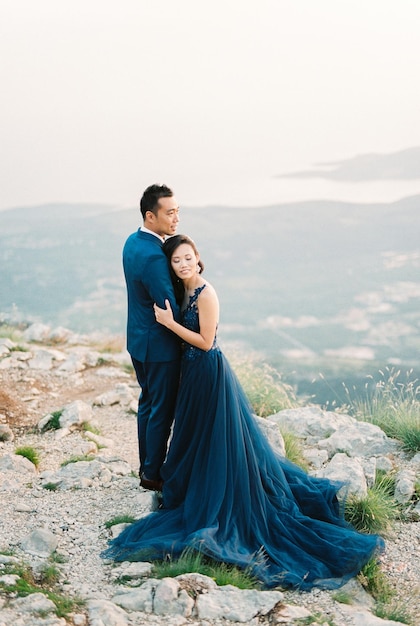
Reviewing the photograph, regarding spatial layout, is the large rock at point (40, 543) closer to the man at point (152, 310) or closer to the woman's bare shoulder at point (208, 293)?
the man at point (152, 310)

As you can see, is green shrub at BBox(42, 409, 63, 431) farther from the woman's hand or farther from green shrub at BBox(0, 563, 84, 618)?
green shrub at BBox(0, 563, 84, 618)

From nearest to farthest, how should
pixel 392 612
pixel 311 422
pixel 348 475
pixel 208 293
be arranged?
1. pixel 392 612
2. pixel 208 293
3. pixel 348 475
4. pixel 311 422

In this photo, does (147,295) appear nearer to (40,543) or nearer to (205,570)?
(40,543)

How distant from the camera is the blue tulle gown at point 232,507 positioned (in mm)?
4844

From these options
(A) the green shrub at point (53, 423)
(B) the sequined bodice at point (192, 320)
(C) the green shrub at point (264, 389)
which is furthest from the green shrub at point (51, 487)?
(C) the green shrub at point (264, 389)

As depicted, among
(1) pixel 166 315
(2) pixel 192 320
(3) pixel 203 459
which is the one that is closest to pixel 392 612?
(3) pixel 203 459

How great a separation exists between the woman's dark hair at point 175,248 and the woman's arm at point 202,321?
209 millimetres

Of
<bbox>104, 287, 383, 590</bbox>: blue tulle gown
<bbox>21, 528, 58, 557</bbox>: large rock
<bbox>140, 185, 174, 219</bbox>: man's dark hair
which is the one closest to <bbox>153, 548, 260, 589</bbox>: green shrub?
<bbox>104, 287, 383, 590</bbox>: blue tulle gown

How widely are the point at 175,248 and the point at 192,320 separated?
0.54m

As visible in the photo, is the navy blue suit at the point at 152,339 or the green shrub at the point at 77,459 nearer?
the navy blue suit at the point at 152,339

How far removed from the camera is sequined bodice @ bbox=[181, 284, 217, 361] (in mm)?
5146

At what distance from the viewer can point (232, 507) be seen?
5117 millimetres

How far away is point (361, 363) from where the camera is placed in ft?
79.5

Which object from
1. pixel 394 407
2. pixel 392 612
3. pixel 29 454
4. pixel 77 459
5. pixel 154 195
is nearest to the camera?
pixel 392 612
